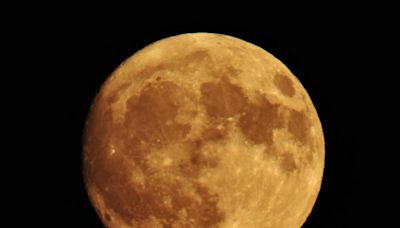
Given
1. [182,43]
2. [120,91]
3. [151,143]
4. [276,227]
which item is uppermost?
[182,43]

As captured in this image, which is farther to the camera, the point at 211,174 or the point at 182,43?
the point at 182,43

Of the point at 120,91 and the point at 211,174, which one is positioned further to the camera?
the point at 120,91

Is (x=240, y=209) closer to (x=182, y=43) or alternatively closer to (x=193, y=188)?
(x=193, y=188)

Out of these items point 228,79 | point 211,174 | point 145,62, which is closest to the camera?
point 211,174

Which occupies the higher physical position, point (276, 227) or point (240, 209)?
point (240, 209)

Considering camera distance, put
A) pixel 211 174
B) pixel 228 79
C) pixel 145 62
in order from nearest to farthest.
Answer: pixel 211 174 → pixel 228 79 → pixel 145 62

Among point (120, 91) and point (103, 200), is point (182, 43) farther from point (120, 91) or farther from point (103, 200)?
point (103, 200)

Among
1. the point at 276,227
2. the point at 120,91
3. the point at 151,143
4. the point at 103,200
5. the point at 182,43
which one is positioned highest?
the point at 182,43

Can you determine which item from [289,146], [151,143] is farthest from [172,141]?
[289,146]

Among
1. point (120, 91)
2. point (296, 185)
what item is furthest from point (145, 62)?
point (296, 185)
